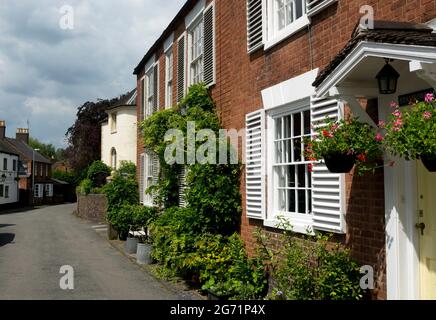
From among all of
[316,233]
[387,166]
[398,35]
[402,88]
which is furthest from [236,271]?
[398,35]

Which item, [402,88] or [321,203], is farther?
[321,203]

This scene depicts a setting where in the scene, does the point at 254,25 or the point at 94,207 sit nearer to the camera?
the point at 254,25

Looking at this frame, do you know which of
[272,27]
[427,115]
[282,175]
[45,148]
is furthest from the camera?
[45,148]

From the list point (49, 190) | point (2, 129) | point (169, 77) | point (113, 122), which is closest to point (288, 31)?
point (169, 77)

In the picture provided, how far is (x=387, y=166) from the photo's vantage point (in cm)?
494

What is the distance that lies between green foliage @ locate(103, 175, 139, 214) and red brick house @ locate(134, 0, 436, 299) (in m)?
7.66

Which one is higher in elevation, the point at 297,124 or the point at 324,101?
the point at 324,101

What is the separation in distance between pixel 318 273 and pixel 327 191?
106cm

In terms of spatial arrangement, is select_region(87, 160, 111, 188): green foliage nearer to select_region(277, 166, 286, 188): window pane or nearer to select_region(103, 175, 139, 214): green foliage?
select_region(103, 175, 139, 214): green foliage

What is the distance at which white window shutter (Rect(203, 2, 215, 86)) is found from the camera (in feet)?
33.8

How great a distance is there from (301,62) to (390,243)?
3.01 meters

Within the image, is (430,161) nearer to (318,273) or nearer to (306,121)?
(318,273)

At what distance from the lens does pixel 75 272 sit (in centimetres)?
1088
